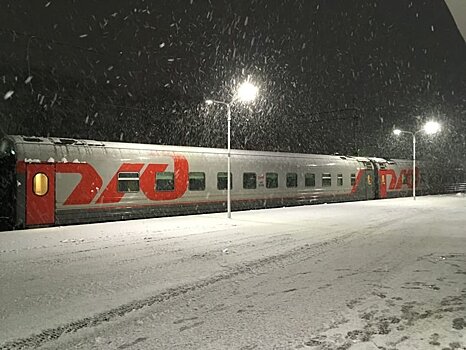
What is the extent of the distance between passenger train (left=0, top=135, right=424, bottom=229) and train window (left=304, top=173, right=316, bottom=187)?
0.06m

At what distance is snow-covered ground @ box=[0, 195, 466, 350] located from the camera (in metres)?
5.00

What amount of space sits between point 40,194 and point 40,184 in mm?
320

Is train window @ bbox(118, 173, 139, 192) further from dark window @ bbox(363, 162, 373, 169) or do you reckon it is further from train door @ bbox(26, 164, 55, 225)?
dark window @ bbox(363, 162, 373, 169)

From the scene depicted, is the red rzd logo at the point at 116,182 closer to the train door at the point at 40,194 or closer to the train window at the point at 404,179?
the train door at the point at 40,194

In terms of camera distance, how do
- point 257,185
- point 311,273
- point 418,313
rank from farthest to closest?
1. point 257,185
2. point 311,273
3. point 418,313

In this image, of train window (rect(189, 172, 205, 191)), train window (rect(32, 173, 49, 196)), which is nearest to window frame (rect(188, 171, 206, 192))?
train window (rect(189, 172, 205, 191))

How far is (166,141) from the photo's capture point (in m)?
35.7

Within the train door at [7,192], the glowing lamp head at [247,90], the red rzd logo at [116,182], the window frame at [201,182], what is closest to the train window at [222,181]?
the window frame at [201,182]

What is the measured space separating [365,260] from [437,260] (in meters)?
1.48

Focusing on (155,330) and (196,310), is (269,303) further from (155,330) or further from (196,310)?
(155,330)

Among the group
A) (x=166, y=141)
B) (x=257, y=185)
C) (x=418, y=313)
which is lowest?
(x=418, y=313)

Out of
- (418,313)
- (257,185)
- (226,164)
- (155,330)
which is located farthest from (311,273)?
(257,185)

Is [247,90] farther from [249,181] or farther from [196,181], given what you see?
[249,181]

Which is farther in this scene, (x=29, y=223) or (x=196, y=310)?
(x=29, y=223)
